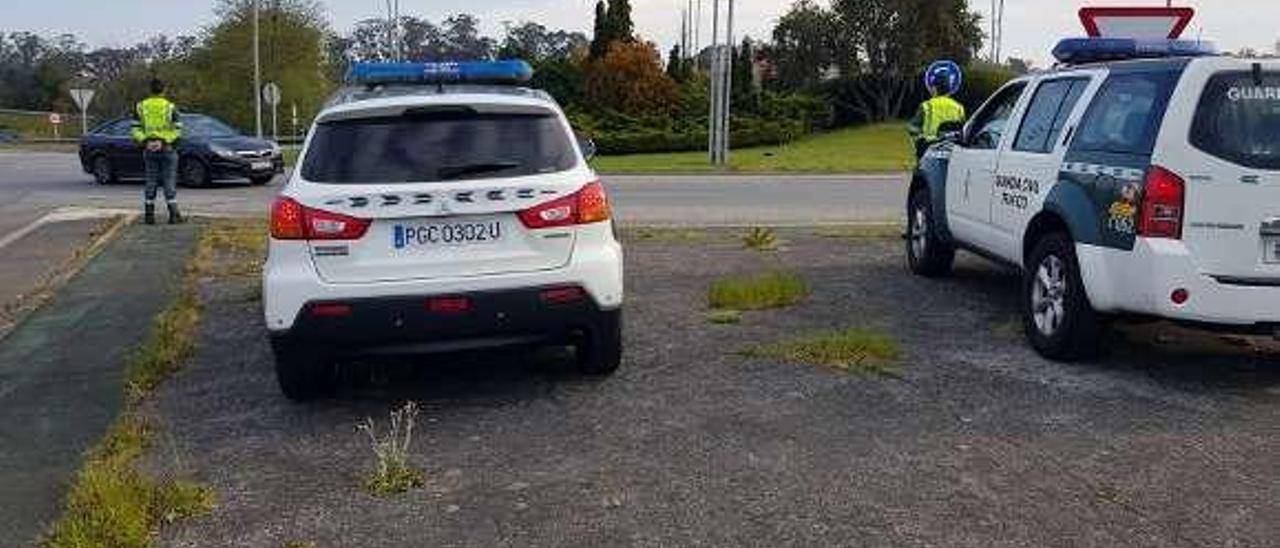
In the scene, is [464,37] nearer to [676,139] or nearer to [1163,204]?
[676,139]

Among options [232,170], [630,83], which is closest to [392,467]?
[232,170]

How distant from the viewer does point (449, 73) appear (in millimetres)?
7090

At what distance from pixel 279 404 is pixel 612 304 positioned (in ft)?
5.53

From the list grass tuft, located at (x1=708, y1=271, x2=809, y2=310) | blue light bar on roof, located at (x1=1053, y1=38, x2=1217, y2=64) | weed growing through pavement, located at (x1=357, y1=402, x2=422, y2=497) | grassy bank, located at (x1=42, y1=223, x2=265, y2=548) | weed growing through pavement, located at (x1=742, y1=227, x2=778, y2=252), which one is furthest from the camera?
weed growing through pavement, located at (x1=742, y1=227, x2=778, y2=252)

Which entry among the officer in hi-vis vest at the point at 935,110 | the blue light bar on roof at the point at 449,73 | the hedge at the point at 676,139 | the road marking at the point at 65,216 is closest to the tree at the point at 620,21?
the hedge at the point at 676,139

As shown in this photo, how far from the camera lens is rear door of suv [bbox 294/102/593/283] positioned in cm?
565

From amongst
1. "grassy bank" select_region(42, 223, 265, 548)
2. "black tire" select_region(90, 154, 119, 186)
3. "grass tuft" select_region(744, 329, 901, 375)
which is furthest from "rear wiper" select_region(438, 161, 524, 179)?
"black tire" select_region(90, 154, 119, 186)

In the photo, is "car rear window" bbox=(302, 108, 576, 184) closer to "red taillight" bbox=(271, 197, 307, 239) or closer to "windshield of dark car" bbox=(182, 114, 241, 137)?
"red taillight" bbox=(271, 197, 307, 239)

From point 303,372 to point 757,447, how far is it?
215cm

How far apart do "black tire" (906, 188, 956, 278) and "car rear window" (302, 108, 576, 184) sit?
13.9ft

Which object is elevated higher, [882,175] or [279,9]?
[279,9]

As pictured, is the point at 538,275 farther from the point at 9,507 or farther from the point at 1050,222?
the point at 1050,222

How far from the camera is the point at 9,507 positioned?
484 cm

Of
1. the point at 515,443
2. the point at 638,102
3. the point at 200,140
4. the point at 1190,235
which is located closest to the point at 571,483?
the point at 515,443
